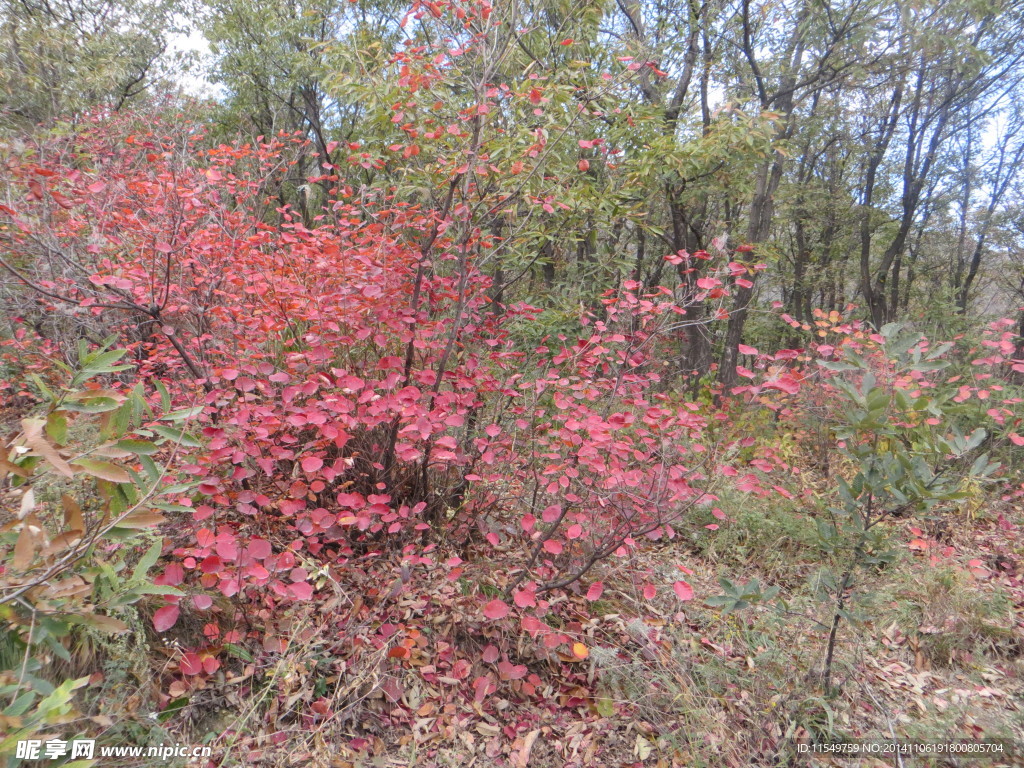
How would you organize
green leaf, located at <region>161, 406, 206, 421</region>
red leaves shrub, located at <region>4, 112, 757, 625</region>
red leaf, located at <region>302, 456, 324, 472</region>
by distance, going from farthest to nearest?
red leaves shrub, located at <region>4, 112, 757, 625</region> < red leaf, located at <region>302, 456, 324, 472</region> < green leaf, located at <region>161, 406, 206, 421</region>

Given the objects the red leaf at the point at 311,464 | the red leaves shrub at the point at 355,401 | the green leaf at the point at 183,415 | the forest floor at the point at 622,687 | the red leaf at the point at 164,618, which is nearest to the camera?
the green leaf at the point at 183,415

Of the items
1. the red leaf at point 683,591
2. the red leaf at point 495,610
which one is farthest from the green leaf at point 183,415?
the red leaf at point 683,591

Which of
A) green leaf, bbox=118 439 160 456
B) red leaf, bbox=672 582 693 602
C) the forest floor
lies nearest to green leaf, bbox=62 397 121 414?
green leaf, bbox=118 439 160 456

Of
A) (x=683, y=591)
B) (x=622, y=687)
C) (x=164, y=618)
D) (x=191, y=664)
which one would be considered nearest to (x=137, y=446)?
(x=164, y=618)

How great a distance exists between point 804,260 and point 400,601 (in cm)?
1114

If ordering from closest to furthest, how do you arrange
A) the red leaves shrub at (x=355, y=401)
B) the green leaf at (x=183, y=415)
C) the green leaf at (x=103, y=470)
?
the green leaf at (x=103, y=470) < the green leaf at (x=183, y=415) < the red leaves shrub at (x=355, y=401)

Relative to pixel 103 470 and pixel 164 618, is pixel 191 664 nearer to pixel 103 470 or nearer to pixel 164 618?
pixel 164 618

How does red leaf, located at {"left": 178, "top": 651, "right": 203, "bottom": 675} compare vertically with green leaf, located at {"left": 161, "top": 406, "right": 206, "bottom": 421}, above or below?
below

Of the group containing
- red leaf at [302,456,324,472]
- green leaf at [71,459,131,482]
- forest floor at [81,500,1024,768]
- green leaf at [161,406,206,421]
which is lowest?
forest floor at [81,500,1024,768]

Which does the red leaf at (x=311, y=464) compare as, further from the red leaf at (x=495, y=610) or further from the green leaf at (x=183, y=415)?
the red leaf at (x=495, y=610)

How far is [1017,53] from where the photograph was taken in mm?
7555

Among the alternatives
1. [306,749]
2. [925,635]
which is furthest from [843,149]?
[306,749]

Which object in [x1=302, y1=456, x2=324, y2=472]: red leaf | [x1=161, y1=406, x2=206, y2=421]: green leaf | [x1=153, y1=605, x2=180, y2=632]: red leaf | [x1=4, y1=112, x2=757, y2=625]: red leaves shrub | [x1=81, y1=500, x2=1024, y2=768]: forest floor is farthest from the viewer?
[x1=4, y1=112, x2=757, y2=625]: red leaves shrub

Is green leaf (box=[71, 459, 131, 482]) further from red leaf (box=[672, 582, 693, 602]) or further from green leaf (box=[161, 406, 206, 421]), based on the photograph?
red leaf (box=[672, 582, 693, 602])
